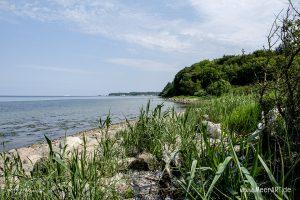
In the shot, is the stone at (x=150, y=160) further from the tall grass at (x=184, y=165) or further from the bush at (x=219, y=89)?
the bush at (x=219, y=89)

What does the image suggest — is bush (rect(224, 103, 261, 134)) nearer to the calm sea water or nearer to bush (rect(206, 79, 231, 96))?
the calm sea water

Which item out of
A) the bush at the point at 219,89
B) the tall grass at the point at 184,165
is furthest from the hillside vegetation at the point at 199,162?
the bush at the point at 219,89

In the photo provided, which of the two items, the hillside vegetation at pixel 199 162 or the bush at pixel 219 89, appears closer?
the hillside vegetation at pixel 199 162

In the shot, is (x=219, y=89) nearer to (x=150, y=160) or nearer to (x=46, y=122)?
(x=150, y=160)

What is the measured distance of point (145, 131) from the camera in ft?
22.2

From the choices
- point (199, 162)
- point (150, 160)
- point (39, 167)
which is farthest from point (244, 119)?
point (39, 167)

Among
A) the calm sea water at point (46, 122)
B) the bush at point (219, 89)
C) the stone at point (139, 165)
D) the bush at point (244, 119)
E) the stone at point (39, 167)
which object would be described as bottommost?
the calm sea water at point (46, 122)

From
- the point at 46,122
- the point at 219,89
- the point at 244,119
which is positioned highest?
the point at 219,89

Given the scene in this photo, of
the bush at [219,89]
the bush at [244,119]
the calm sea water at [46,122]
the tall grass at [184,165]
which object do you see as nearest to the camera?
the tall grass at [184,165]

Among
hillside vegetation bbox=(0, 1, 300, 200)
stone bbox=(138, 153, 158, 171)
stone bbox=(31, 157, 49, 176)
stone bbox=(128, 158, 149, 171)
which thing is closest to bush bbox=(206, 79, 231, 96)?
hillside vegetation bbox=(0, 1, 300, 200)

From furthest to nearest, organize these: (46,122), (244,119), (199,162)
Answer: (46,122)
(244,119)
(199,162)

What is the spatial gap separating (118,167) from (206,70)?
296 ft

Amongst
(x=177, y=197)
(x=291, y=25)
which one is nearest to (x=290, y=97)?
(x=291, y=25)

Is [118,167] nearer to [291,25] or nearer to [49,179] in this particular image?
[49,179]
